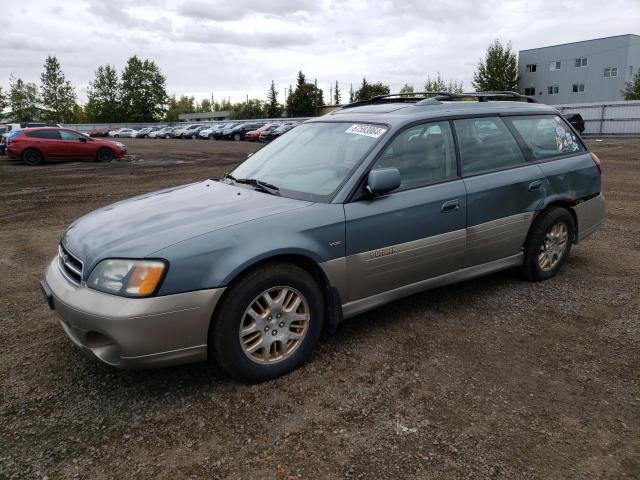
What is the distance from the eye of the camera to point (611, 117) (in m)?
29.7

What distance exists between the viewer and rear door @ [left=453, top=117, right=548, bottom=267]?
412cm

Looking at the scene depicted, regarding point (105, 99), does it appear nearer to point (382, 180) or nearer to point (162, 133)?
point (162, 133)

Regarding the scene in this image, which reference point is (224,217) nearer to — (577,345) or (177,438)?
(177,438)

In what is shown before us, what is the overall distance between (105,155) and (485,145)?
60.9 ft

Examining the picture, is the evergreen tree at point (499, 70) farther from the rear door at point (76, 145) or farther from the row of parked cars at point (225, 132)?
the rear door at point (76, 145)

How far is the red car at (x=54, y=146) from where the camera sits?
18.6 m

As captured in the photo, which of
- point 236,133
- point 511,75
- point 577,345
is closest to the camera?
point 577,345

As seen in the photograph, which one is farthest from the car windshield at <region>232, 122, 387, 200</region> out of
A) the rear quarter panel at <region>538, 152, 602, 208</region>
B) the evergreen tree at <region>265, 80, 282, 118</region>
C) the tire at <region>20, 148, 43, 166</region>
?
the evergreen tree at <region>265, 80, 282, 118</region>

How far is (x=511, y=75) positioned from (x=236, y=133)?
116 feet

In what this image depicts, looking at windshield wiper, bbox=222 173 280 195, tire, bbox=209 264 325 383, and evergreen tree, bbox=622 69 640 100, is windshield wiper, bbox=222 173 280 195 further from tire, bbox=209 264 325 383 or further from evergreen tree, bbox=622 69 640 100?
evergreen tree, bbox=622 69 640 100

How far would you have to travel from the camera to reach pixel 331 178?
3643 millimetres

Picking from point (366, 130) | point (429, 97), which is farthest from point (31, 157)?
point (366, 130)

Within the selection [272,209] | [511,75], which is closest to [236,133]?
[511,75]

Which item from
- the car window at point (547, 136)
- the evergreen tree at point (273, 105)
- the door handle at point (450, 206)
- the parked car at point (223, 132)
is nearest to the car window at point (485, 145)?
the car window at point (547, 136)
